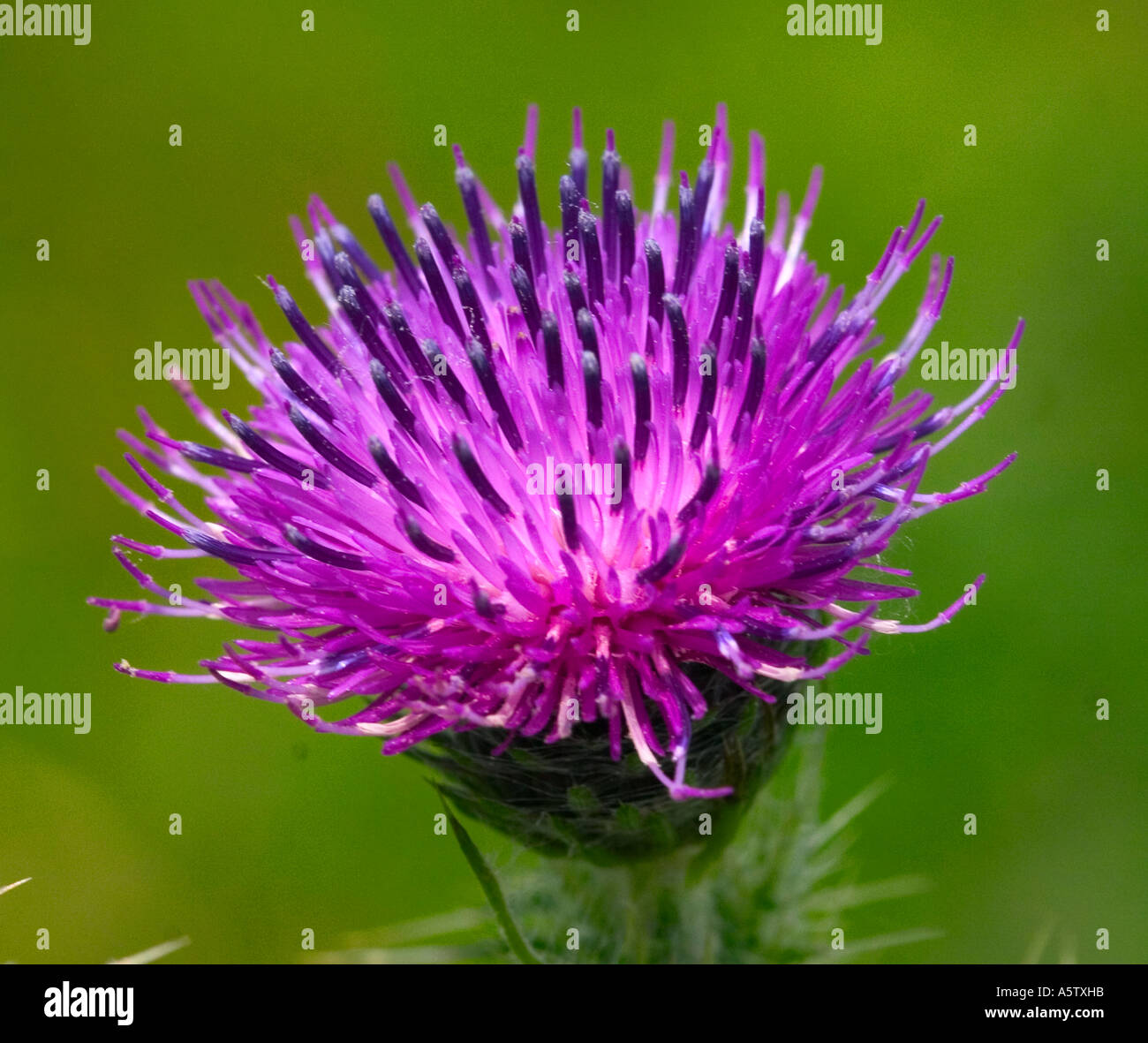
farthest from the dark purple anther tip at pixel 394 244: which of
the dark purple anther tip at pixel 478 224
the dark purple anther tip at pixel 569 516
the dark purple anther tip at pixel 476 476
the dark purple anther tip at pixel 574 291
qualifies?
the dark purple anther tip at pixel 569 516

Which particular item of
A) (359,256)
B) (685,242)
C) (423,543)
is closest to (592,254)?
(685,242)

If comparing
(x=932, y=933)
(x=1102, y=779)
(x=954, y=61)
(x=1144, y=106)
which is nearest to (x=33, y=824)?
(x=932, y=933)

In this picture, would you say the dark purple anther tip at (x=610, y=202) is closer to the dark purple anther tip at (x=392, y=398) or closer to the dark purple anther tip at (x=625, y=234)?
the dark purple anther tip at (x=625, y=234)

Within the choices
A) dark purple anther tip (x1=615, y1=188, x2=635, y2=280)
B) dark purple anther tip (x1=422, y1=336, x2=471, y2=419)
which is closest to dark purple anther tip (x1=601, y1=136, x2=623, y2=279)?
dark purple anther tip (x1=615, y1=188, x2=635, y2=280)

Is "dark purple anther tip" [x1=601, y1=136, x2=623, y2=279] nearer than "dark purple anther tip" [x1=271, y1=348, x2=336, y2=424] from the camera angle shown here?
No

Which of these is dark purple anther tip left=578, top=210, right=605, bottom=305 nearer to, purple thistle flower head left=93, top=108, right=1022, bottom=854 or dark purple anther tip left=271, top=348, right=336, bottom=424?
purple thistle flower head left=93, top=108, right=1022, bottom=854
